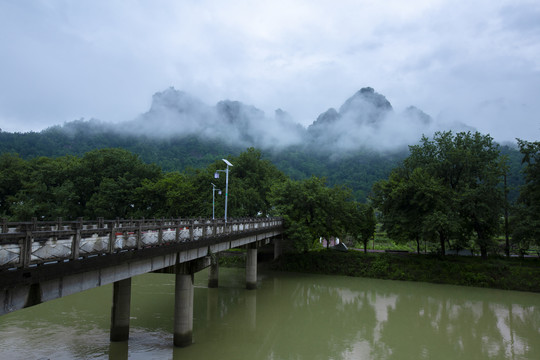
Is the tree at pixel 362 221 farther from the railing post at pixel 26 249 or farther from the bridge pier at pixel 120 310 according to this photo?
the railing post at pixel 26 249

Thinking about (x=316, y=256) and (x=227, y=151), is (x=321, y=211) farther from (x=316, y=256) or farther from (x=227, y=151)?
(x=227, y=151)

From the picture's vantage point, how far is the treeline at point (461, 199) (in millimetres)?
36469

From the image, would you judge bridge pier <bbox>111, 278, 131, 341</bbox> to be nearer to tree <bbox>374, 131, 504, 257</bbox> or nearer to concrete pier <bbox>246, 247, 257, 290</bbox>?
concrete pier <bbox>246, 247, 257, 290</bbox>

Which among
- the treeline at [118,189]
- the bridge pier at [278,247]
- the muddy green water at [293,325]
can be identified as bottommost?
the muddy green water at [293,325]

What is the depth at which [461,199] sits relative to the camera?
121ft

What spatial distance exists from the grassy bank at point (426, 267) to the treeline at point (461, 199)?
190 cm

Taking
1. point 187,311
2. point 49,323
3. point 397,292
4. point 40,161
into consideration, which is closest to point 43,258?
point 187,311

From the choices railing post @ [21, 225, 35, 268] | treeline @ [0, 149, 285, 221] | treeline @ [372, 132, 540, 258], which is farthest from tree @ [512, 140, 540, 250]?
railing post @ [21, 225, 35, 268]

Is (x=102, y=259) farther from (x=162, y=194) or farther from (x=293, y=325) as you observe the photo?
(x=162, y=194)

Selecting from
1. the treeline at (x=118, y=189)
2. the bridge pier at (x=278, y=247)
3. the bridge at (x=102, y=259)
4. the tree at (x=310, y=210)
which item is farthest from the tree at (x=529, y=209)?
the treeline at (x=118, y=189)

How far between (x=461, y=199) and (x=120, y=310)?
3334cm

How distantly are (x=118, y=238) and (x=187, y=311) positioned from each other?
743 cm

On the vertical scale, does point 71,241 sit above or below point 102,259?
above

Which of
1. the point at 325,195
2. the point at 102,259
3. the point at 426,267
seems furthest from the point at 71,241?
the point at 426,267
